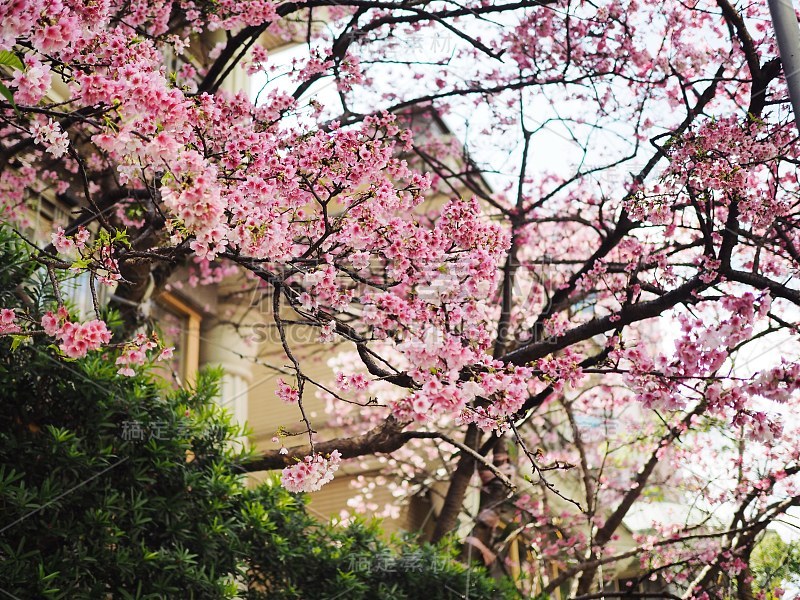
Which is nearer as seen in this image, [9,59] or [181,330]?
[9,59]

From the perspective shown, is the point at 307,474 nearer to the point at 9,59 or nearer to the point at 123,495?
the point at 123,495

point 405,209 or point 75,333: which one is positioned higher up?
point 405,209

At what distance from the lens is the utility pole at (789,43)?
11.8 ft

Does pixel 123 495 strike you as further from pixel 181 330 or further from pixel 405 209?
pixel 181 330

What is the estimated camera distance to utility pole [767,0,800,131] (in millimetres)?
3581

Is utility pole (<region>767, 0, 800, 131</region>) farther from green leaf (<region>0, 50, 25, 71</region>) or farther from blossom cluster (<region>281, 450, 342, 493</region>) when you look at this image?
green leaf (<region>0, 50, 25, 71</region>)

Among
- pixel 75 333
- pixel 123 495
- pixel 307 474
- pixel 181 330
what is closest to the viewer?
pixel 75 333

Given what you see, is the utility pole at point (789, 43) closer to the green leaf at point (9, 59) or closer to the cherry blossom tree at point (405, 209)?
the cherry blossom tree at point (405, 209)

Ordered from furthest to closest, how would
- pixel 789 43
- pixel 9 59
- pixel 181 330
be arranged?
1. pixel 181 330
2. pixel 789 43
3. pixel 9 59

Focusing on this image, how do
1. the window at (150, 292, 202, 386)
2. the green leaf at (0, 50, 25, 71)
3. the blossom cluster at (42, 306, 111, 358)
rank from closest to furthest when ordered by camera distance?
the green leaf at (0, 50, 25, 71)
the blossom cluster at (42, 306, 111, 358)
the window at (150, 292, 202, 386)

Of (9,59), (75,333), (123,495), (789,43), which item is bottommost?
(123,495)

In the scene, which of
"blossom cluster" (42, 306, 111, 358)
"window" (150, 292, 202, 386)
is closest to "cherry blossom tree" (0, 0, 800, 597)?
"blossom cluster" (42, 306, 111, 358)

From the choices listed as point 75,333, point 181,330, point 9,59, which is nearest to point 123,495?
point 75,333

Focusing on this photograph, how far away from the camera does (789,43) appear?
A: 3.65m
